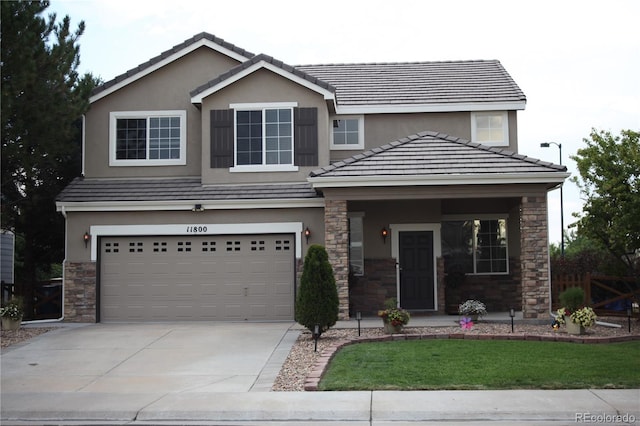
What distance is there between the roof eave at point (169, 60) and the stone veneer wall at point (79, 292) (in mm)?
4486

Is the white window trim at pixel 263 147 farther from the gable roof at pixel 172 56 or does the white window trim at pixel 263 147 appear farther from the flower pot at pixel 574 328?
the flower pot at pixel 574 328

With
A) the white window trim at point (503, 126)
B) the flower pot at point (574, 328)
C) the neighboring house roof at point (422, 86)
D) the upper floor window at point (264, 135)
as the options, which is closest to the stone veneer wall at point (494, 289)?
the white window trim at point (503, 126)

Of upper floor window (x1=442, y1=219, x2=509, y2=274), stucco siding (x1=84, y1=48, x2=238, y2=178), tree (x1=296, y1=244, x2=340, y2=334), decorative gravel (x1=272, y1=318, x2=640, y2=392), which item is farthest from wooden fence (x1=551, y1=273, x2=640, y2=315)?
stucco siding (x1=84, y1=48, x2=238, y2=178)

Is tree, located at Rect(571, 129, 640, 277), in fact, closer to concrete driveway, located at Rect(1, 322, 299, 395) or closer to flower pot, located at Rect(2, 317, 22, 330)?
concrete driveway, located at Rect(1, 322, 299, 395)

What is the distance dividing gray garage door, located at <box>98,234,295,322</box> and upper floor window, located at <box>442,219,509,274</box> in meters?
4.99

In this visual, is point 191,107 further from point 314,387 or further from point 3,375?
point 314,387

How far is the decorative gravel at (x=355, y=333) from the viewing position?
37.2ft

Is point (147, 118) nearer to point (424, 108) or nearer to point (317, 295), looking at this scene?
point (424, 108)


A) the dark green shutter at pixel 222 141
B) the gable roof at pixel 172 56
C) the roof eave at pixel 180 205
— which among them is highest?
the gable roof at pixel 172 56

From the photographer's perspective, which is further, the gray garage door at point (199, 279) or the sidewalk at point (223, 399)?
the gray garage door at point (199, 279)

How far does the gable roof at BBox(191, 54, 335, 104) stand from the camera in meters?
17.9

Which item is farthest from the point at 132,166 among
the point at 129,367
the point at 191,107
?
the point at 129,367

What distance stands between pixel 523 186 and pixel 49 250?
13.5 meters

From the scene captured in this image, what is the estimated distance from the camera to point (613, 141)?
17422 mm
